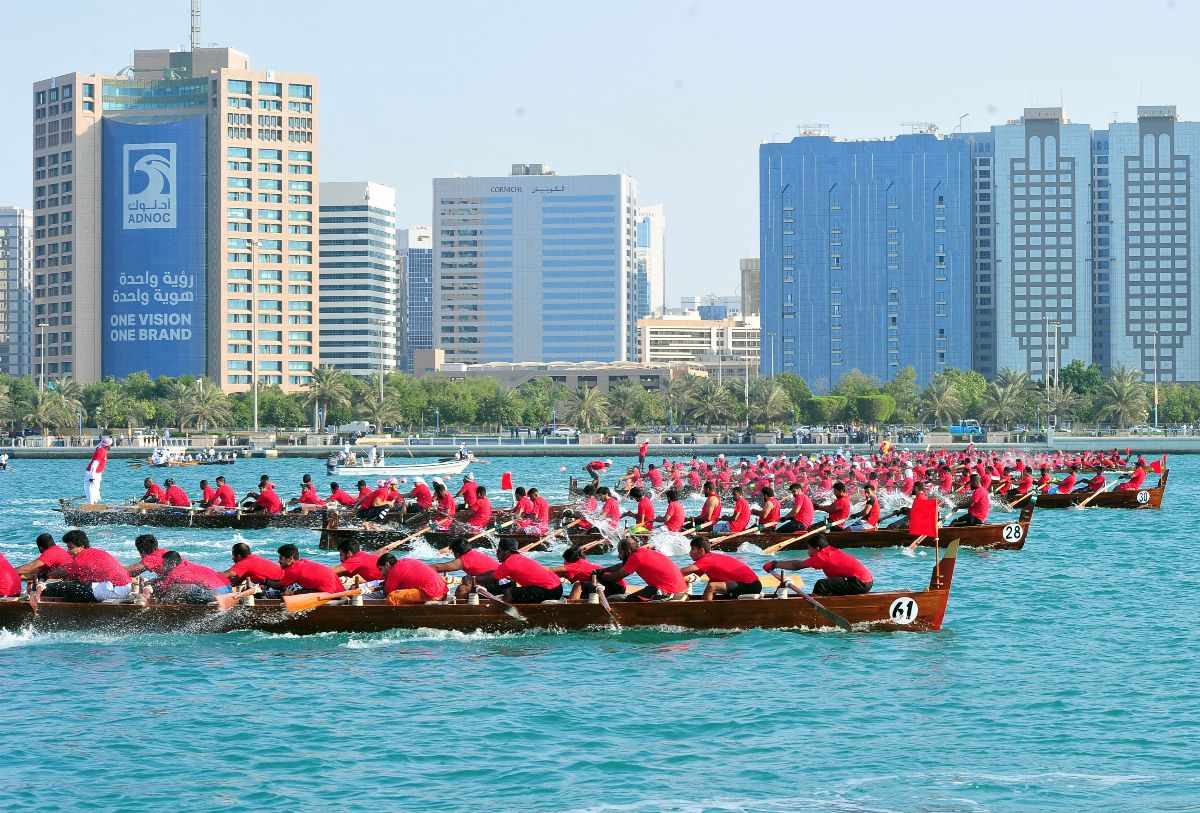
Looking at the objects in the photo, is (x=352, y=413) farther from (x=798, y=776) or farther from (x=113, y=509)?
(x=798, y=776)

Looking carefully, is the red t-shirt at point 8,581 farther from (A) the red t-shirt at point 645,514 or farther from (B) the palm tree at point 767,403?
(B) the palm tree at point 767,403

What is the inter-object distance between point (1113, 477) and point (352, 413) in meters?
87.8

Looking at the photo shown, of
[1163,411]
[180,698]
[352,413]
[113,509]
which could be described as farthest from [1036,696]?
[1163,411]

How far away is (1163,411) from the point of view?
15700cm

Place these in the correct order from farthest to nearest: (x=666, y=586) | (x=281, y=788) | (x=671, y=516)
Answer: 1. (x=671, y=516)
2. (x=666, y=586)
3. (x=281, y=788)

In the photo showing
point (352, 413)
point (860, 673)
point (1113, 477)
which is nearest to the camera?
point (860, 673)

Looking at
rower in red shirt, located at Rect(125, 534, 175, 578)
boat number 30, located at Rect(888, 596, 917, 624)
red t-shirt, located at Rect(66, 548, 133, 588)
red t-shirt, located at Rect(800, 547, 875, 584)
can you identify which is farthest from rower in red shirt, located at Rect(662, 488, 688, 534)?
red t-shirt, located at Rect(66, 548, 133, 588)

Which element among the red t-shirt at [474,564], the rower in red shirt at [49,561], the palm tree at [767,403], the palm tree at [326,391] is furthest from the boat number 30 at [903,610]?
the palm tree at [326,391]

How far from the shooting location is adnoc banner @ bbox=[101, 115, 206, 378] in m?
191

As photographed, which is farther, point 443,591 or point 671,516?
point 671,516

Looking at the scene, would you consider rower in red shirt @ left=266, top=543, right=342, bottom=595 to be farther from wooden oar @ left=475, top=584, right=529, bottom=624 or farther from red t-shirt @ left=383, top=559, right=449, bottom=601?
wooden oar @ left=475, top=584, right=529, bottom=624

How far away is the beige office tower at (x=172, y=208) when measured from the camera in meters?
192

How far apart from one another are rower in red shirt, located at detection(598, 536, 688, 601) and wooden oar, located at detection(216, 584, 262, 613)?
19.9ft

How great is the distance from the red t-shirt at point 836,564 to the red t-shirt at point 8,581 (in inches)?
540
